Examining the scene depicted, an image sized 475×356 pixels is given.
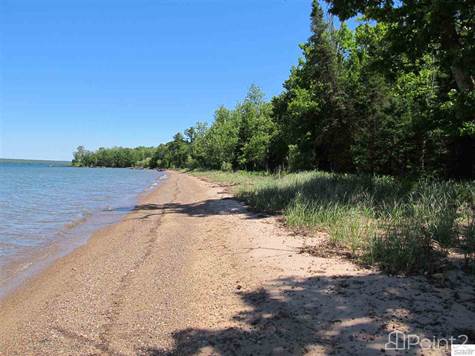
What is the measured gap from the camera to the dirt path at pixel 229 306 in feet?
13.8

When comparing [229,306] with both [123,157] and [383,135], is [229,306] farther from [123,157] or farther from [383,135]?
[123,157]

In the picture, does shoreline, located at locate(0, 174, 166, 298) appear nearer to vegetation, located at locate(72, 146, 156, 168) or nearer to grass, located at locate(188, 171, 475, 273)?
grass, located at locate(188, 171, 475, 273)

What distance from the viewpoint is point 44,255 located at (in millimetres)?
10539

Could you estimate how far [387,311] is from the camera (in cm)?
456

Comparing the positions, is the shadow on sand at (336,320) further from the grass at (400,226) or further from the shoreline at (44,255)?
the shoreline at (44,255)

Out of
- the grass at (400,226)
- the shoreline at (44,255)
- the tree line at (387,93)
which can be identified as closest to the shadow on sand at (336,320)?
the grass at (400,226)

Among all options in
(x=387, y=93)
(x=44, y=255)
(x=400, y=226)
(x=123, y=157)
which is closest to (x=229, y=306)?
(x=400, y=226)

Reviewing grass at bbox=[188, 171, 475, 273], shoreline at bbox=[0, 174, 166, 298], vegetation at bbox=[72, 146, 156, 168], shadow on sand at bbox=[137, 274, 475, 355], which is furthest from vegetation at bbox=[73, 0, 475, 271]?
vegetation at bbox=[72, 146, 156, 168]

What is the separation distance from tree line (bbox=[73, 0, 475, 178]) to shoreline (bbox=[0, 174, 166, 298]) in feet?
37.9

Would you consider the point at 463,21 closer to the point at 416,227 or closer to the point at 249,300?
the point at 416,227

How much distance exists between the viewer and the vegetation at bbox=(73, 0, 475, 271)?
787cm

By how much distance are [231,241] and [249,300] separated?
13.1 ft

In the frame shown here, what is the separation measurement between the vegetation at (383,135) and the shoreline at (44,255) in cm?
681

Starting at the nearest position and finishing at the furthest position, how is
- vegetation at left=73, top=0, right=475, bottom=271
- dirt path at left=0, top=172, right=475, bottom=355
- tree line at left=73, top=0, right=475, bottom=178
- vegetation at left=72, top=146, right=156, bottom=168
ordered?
1. dirt path at left=0, top=172, right=475, bottom=355
2. vegetation at left=73, top=0, right=475, bottom=271
3. tree line at left=73, top=0, right=475, bottom=178
4. vegetation at left=72, top=146, right=156, bottom=168
